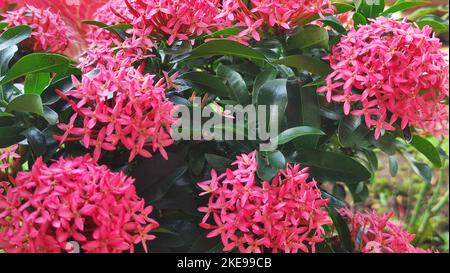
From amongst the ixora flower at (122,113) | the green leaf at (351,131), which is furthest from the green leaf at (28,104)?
the green leaf at (351,131)

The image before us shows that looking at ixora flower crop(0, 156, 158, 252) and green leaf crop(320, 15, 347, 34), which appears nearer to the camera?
ixora flower crop(0, 156, 158, 252)

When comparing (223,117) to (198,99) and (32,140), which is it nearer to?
(198,99)

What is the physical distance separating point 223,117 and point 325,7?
0.78 feet

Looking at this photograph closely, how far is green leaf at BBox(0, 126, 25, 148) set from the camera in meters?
0.64

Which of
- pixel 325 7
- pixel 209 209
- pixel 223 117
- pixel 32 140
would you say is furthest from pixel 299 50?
pixel 32 140

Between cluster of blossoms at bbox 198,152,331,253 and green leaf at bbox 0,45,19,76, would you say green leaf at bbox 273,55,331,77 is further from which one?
green leaf at bbox 0,45,19,76

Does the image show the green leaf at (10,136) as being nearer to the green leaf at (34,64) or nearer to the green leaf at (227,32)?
the green leaf at (34,64)

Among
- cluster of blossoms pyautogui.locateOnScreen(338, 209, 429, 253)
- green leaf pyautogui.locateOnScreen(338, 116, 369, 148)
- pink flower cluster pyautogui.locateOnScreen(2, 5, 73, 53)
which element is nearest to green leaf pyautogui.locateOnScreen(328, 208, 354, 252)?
cluster of blossoms pyautogui.locateOnScreen(338, 209, 429, 253)

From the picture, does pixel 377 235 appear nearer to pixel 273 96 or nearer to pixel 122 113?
pixel 273 96

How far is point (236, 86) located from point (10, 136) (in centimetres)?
31

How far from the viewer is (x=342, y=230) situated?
769mm

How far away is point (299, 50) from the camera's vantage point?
765 millimetres

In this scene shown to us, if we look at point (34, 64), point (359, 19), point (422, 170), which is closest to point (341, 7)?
point (359, 19)

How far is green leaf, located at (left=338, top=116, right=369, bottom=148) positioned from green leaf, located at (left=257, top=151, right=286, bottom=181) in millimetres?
115
